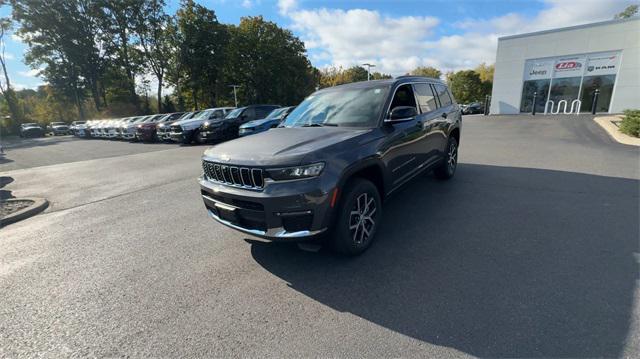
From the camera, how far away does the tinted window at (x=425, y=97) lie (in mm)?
4625

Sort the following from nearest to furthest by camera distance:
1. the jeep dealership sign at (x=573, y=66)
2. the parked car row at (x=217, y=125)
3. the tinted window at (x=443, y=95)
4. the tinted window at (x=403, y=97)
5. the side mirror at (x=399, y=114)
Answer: the side mirror at (x=399, y=114), the tinted window at (x=403, y=97), the tinted window at (x=443, y=95), the parked car row at (x=217, y=125), the jeep dealership sign at (x=573, y=66)

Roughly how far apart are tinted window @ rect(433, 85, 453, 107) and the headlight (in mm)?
3868

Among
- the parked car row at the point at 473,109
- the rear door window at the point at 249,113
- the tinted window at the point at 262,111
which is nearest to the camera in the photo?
the rear door window at the point at 249,113

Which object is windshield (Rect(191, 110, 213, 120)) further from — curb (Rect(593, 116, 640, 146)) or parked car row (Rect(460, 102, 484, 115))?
parked car row (Rect(460, 102, 484, 115))

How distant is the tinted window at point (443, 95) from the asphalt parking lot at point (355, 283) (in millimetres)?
1773

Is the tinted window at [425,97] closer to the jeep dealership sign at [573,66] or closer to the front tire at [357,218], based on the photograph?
the front tire at [357,218]

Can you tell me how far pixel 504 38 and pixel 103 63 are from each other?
47628mm

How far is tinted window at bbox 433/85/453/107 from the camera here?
5.52 meters

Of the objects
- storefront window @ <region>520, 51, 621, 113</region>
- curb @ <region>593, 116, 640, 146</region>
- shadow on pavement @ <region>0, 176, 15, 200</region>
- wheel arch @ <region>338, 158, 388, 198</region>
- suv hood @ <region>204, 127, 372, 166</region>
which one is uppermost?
storefront window @ <region>520, 51, 621, 113</region>

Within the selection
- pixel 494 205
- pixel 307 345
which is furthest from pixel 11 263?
pixel 494 205

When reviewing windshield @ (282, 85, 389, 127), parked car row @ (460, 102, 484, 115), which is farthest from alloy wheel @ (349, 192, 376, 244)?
parked car row @ (460, 102, 484, 115)

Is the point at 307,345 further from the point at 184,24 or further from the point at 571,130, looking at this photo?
the point at 184,24

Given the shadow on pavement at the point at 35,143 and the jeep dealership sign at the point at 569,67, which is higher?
the jeep dealership sign at the point at 569,67

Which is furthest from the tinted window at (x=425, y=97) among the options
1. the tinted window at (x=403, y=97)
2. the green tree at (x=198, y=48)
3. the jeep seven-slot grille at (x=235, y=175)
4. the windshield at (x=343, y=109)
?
the green tree at (x=198, y=48)
